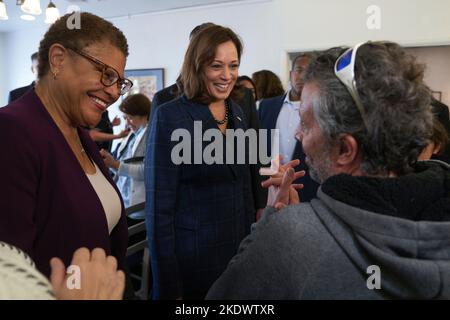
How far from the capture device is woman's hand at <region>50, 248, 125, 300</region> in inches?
20.9

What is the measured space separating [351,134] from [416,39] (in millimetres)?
3589

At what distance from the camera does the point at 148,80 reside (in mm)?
5441

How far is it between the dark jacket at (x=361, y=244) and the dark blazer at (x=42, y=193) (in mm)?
456

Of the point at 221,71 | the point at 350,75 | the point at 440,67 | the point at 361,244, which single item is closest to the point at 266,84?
the point at 440,67

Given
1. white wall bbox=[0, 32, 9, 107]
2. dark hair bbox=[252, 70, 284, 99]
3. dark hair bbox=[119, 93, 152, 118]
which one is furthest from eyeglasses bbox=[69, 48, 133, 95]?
white wall bbox=[0, 32, 9, 107]

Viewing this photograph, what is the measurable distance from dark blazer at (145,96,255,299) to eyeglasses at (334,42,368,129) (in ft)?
2.48

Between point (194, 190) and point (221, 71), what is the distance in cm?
49

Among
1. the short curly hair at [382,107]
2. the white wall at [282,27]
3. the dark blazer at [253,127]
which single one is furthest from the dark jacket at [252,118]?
the white wall at [282,27]

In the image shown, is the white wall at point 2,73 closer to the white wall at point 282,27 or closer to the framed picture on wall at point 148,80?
the white wall at point 282,27

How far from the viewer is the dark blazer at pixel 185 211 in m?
1.31

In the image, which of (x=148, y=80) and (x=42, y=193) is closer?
(x=42, y=193)

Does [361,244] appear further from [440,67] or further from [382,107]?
[440,67]

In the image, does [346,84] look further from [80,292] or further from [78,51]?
[78,51]
